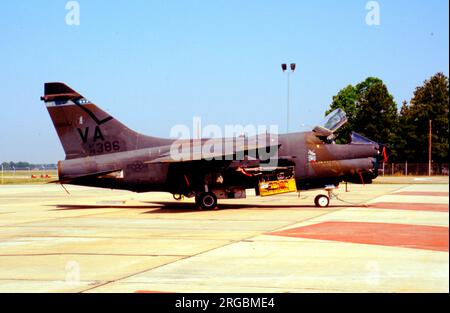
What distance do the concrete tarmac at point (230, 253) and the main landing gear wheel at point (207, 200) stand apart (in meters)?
3.46

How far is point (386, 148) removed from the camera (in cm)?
2489

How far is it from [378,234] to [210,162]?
34.4 ft

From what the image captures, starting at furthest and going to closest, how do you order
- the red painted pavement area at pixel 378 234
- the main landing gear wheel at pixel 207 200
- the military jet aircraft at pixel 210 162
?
the main landing gear wheel at pixel 207 200 < the military jet aircraft at pixel 210 162 < the red painted pavement area at pixel 378 234

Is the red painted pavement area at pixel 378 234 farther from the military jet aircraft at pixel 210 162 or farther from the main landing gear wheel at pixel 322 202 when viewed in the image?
the main landing gear wheel at pixel 322 202

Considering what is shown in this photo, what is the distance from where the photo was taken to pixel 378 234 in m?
14.6

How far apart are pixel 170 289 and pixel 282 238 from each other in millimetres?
6135

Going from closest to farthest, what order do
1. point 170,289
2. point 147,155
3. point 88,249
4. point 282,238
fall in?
point 170,289 < point 88,249 < point 282,238 < point 147,155

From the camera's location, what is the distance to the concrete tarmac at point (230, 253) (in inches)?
343

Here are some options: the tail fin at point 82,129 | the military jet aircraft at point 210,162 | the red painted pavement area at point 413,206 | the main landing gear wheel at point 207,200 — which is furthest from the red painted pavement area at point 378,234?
the tail fin at point 82,129

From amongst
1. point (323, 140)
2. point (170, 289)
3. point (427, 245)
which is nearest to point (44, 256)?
point (170, 289)

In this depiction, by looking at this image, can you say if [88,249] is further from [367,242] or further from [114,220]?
[114,220]

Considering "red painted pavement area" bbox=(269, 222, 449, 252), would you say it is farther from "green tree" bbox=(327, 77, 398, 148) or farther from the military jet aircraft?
"green tree" bbox=(327, 77, 398, 148)

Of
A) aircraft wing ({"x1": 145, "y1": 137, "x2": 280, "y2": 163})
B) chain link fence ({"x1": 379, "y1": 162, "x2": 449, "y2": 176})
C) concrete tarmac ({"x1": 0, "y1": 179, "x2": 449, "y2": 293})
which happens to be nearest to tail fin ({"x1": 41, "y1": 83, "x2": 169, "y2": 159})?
aircraft wing ({"x1": 145, "y1": 137, "x2": 280, "y2": 163})

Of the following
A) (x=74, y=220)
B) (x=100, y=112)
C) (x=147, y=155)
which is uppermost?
(x=100, y=112)
